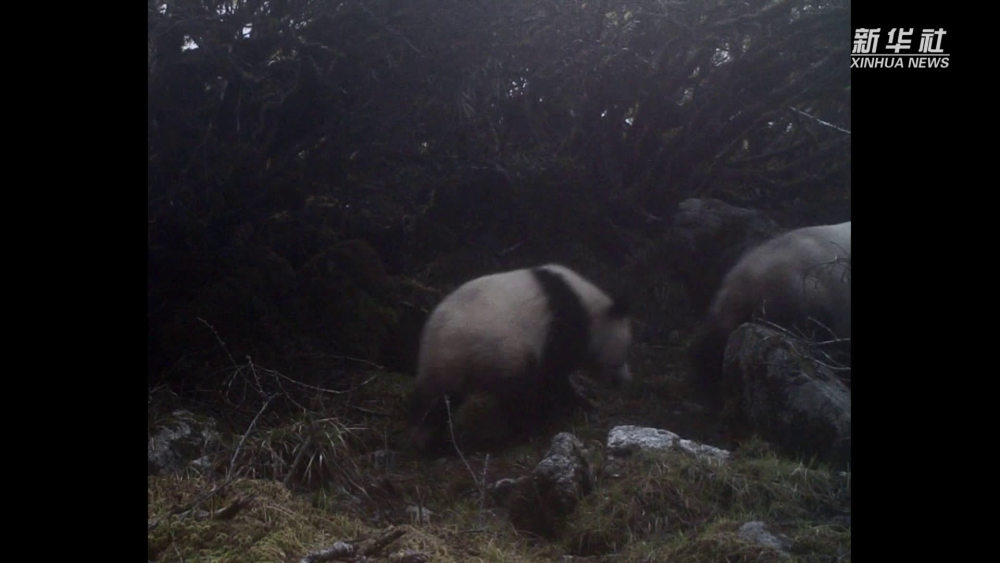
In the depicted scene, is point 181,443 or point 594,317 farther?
point 594,317

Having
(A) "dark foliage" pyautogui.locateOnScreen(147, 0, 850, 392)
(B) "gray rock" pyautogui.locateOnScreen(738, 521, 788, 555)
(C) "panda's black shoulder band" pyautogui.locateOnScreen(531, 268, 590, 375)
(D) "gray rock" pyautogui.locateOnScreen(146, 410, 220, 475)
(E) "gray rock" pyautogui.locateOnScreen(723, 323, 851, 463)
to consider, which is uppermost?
(A) "dark foliage" pyautogui.locateOnScreen(147, 0, 850, 392)

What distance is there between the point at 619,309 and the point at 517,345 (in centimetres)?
56

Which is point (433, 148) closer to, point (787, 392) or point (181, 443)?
point (181, 443)

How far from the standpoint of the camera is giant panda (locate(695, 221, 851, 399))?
4.23 metres

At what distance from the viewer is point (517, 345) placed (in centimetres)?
430
